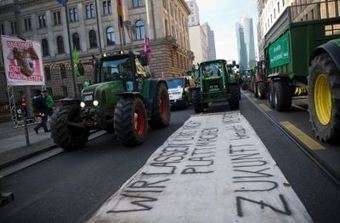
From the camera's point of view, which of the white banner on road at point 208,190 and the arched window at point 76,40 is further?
the arched window at point 76,40

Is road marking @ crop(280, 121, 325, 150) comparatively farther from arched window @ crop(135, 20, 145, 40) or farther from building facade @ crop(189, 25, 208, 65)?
building facade @ crop(189, 25, 208, 65)

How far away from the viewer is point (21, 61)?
13367 millimetres

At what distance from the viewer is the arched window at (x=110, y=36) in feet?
210

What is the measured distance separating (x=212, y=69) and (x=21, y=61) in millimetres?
9085

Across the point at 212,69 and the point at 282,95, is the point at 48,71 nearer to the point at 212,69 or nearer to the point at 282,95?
the point at 212,69

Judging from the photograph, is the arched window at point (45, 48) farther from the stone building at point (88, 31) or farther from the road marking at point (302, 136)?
the road marking at point (302, 136)

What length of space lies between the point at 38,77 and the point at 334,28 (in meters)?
8.73

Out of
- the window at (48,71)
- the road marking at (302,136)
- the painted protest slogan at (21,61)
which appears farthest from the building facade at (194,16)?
the road marking at (302,136)

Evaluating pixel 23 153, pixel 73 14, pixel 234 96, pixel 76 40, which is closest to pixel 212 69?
pixel 234 96

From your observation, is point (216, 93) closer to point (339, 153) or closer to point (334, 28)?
point (334, 28)

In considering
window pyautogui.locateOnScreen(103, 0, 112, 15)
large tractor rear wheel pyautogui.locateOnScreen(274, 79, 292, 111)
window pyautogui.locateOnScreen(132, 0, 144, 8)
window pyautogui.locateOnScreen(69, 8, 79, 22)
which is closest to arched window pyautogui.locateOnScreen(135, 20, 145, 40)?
window pyautogui.locateOnScreen(132, 0, 144, 8)

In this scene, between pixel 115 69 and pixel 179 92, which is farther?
pixel 179 92

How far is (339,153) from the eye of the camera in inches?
292

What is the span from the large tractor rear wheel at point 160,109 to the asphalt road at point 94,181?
2713 millimetres
